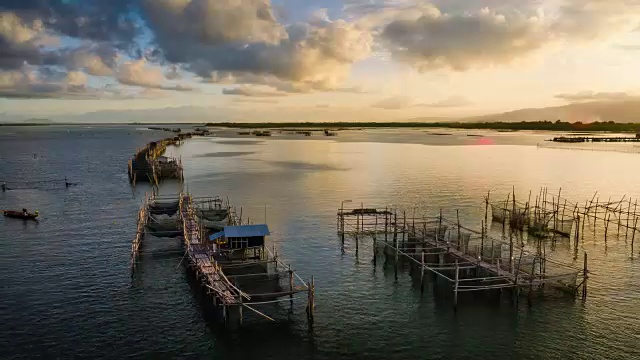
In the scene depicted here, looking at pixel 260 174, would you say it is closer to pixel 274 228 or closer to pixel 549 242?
pixel 274 228

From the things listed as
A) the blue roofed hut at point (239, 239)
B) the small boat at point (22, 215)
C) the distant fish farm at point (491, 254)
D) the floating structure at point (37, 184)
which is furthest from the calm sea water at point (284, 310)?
the floating structure at point (37, 184)

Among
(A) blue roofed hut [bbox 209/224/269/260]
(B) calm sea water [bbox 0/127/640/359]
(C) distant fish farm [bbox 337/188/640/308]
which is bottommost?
(B) calm sea water [bbox 0/127/640/359]

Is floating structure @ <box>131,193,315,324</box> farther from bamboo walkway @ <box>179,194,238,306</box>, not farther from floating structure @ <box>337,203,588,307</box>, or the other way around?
floating structure @ <box>337,203,588,307</box>

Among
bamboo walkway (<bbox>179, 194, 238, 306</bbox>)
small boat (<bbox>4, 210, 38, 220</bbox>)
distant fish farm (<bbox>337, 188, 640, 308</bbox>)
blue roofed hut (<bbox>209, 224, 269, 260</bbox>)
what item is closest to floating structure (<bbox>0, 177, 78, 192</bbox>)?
small boat (<bbox>4, 210, 38, 220</bbox>)

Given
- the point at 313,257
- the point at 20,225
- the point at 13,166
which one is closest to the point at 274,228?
the point at 313,257

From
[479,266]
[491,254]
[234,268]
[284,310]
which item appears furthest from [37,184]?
[491,254]

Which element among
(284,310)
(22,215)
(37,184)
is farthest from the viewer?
(37,184)

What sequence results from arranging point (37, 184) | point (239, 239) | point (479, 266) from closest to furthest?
point (479, 266) < point (239, 239) < point (37, 184)

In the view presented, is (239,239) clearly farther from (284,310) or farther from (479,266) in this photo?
(479,266)
